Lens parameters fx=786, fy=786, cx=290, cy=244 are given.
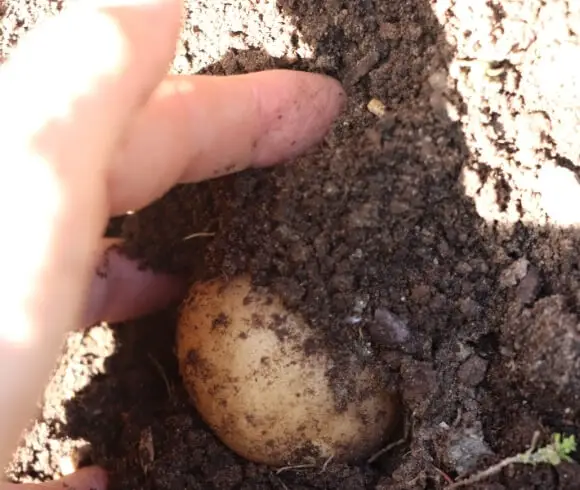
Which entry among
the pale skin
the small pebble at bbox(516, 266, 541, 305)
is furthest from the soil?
the pale skin

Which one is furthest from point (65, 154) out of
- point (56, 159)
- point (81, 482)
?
point (81, 482)

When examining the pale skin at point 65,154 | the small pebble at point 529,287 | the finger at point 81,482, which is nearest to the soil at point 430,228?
the small pebble at point 529,287

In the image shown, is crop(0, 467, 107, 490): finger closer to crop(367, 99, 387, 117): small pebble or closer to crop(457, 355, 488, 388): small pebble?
crop(457, 355, 488, 388): small pebble

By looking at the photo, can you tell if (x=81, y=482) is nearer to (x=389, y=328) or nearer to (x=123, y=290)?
(x=123, y=290)

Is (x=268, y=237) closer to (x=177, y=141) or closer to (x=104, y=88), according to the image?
(x=177, y=141)

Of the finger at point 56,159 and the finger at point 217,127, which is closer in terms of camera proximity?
the finger at point 56,159

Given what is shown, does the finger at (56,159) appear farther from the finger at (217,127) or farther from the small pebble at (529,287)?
the small pebble at (529,287)

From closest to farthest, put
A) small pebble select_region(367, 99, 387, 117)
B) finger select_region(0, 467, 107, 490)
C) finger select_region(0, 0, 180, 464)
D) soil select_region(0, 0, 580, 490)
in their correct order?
finger select_region(0, 0, 180, 464) → soil select_region(0, 0, 580, 490) → small pebble select_region(367, 99, 387, 117) → finger select_region(0, 467, 107, 490)

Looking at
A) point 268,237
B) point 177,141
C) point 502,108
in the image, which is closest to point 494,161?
point 502,108
